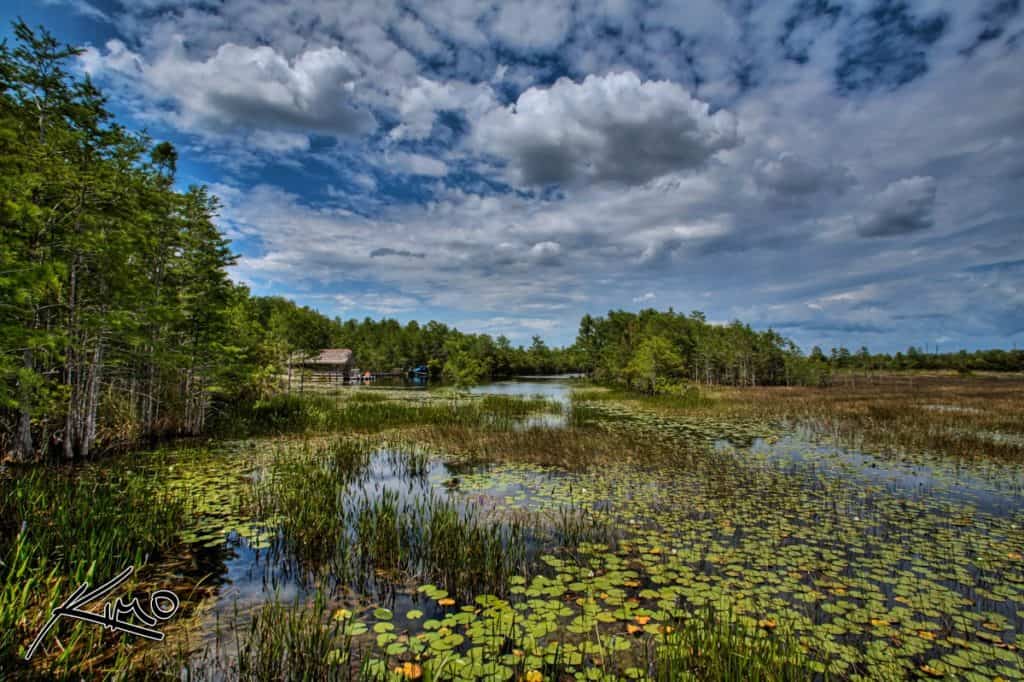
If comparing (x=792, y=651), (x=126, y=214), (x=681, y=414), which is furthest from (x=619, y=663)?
(x=681, y=414)

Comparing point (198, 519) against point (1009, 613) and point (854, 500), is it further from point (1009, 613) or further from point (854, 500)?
point (854, 500)

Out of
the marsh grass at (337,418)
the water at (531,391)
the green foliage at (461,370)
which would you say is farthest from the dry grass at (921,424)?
the green foliage at (461,370)

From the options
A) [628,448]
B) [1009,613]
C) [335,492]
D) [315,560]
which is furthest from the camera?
[628,448]

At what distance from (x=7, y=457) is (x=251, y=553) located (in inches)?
322

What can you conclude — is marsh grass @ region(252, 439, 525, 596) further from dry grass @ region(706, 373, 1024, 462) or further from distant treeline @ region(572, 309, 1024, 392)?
distant treeline @ region(572, 309, 1024, 392)

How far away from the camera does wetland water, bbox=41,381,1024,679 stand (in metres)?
4.06

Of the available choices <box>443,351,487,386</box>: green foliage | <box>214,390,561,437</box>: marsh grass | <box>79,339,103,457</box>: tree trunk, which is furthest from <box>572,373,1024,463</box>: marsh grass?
<box>79,339,103,457</box>: tree trunk

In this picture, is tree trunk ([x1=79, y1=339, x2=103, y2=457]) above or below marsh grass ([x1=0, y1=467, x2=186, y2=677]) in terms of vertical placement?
above

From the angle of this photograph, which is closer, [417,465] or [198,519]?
[198,519]

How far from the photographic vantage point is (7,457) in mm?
9492

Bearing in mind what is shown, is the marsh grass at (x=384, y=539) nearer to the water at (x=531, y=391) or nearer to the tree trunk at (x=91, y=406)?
the tree trunk at (x=91, y=406)

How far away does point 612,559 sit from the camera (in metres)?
5.80

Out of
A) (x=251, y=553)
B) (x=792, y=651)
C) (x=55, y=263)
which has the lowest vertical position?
(x=251, y=553)
